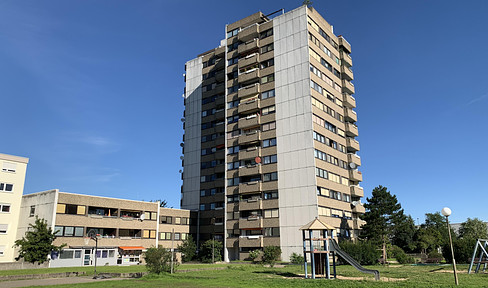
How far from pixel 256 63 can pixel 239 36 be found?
800cm

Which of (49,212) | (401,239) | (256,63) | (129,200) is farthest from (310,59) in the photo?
(401,239)

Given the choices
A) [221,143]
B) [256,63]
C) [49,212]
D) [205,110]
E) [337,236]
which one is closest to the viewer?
[49,212]

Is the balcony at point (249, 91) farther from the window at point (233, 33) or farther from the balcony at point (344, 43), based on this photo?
the balcony at point (344, 43)

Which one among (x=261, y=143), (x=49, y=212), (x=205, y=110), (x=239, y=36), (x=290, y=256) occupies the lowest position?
(x=290, y=256)

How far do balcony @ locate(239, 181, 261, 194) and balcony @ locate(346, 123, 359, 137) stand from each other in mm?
23822

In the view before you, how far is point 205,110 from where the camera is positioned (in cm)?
9025

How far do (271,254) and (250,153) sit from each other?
19813 millimetres

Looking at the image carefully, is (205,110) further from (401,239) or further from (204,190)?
(401,239)

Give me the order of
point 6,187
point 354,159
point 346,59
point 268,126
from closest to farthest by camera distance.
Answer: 1. point 6,187
2. point 268,126
3. point 354,159
4. point 346,59

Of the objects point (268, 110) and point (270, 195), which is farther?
point (268, 110)

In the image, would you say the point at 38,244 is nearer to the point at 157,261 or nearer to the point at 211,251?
the point at 157,261

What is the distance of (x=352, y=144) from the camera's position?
3115 inches

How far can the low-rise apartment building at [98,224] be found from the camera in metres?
58.1

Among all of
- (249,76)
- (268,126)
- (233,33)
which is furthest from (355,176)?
(233,33)
